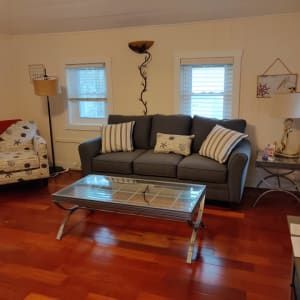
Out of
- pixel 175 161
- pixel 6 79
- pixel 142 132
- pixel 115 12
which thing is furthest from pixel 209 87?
pixel 6 79

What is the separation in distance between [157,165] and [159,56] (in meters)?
1.56

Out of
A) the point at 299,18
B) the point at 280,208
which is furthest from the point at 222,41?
the point at 280,208

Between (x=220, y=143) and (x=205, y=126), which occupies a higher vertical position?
(x=205, y=126)

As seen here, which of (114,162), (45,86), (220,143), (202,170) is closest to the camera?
(202,170)

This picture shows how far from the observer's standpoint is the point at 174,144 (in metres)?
3.78

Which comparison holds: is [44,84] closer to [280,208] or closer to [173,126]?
[173,126]

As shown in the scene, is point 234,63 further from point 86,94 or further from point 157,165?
point 86,94

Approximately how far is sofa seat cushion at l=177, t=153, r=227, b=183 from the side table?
1.40ft

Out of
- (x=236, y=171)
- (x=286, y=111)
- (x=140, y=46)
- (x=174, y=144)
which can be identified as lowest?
(x=236, y=171)

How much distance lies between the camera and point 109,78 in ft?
14.5

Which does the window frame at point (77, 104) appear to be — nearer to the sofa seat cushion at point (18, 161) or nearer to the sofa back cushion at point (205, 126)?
the sofa seat cushion at point (18, 161)

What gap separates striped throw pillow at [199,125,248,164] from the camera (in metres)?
3.31

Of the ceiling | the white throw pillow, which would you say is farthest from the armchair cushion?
the white throw pillow

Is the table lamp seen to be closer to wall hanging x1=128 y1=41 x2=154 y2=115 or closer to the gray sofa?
the gray sofa
